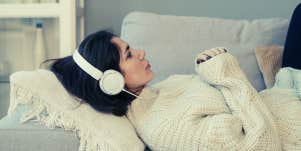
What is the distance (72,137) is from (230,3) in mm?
1241

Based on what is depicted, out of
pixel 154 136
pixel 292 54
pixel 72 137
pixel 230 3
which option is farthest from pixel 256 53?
pixel 72 137

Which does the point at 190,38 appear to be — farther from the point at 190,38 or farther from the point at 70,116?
the point at 70,116

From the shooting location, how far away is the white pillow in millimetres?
1102

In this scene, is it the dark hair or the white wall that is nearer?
the dark hair

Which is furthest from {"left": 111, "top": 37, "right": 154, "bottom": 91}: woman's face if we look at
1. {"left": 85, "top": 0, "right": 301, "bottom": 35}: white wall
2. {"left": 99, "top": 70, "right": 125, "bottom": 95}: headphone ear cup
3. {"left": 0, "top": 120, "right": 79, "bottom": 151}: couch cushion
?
{"left": 85, "top": 0, "right": 301, "bottom": 35}: white wall

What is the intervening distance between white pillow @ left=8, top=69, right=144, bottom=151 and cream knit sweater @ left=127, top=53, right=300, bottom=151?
0.07 metres

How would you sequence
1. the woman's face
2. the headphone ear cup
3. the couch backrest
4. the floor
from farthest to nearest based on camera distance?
the floor → the couch backrest → the woman's face → the headphone ear cup

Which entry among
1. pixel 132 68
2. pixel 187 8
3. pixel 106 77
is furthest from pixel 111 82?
pixel 187 8

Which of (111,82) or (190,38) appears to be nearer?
(111,82)

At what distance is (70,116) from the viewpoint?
1.13 metres

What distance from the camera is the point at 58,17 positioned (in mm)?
1854

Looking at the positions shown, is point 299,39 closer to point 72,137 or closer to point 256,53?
point 256,53

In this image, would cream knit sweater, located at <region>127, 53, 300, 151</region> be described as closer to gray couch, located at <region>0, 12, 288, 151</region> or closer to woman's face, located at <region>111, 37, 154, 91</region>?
woman's face, located at <region>111, 37, 154, 91</region>

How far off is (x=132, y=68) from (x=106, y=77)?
0.15 m
